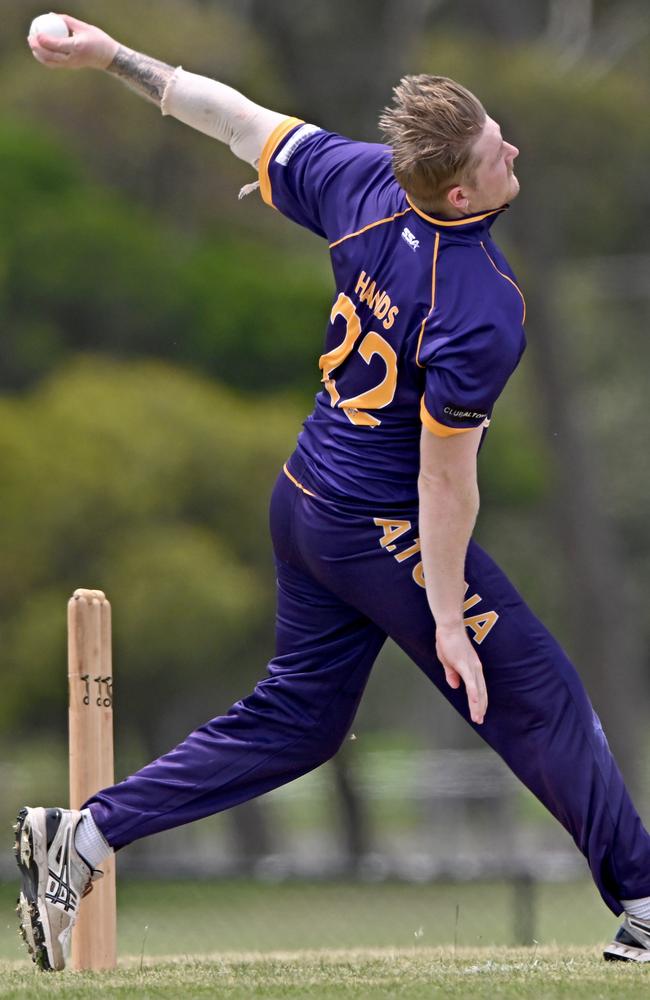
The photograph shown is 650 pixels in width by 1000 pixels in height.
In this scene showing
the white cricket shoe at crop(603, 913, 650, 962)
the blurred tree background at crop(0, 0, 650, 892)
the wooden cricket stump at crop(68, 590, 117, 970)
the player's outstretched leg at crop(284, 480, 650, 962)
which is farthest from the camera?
the blurred tree background at crop(0, 0, 650, 892)

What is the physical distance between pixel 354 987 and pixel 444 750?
15.7m

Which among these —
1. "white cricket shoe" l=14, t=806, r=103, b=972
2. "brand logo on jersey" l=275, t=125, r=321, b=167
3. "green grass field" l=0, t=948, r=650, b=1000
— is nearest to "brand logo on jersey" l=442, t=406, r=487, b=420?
"brand logo on jersey" l=275, t=125, r=321, b=167

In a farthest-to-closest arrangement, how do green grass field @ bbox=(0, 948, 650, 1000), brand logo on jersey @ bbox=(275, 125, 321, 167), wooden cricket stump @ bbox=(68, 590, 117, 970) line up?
wooden cricket stump @ bbox=(68, 590, 117, 970), brand logo on jersey @ bbox=(275, 125, 321, 167), green grass field @ bbox=(0, 948, 650, 1000)

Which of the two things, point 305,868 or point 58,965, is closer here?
point 58,965

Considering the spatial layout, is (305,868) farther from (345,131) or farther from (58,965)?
(345,131)

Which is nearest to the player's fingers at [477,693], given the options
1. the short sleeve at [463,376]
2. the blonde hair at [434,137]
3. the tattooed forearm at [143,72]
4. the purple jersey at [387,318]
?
the purple jersey at [387,318]

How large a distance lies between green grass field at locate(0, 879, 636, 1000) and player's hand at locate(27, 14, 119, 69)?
2.14 metres

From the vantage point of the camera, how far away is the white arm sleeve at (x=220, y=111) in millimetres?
4020

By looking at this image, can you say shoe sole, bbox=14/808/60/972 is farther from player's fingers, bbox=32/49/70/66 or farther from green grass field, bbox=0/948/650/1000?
player's fingers, bbox=32/49/70/66

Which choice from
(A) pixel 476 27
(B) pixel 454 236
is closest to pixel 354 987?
(B) pixel 454 236

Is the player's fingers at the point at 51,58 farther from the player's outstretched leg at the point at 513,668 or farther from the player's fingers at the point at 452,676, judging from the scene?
the player's fingers at the point at 452,676

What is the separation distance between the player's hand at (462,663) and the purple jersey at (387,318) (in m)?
0.32

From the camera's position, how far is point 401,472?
3.74m

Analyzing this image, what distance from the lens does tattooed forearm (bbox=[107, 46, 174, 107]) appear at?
4062mm
